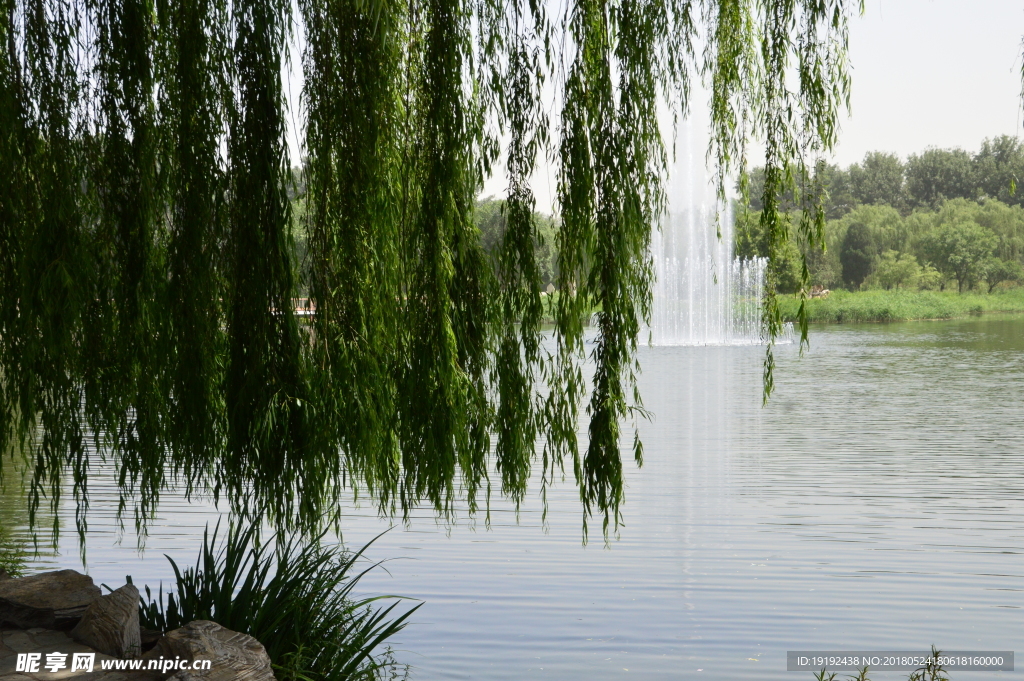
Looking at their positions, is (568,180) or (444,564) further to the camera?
(444,564)

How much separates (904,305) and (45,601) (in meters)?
38.3

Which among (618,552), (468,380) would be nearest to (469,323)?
(468,380)

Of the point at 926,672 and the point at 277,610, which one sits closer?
the point at 277,610

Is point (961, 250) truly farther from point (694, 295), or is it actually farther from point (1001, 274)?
point (694, 295)

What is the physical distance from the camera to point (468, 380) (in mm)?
2832

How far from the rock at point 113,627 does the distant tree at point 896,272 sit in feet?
141

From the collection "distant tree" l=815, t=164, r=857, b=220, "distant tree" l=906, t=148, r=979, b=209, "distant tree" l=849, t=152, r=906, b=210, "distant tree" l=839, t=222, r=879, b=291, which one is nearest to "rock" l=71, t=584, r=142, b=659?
"distant tree" l=839, t=222, r=879, b=291

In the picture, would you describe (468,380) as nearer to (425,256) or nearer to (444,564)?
(425,256)

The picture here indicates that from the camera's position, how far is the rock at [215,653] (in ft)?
7.69

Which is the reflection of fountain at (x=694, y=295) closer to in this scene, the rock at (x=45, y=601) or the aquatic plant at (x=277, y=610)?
the aquatic plant at (x=277, y=610)

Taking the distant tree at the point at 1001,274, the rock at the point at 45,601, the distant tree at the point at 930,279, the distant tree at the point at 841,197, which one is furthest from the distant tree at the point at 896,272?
the rock at the point at 45,601

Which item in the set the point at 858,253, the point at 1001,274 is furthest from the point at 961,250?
the point at 858,253

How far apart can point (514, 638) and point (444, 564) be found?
123 cm

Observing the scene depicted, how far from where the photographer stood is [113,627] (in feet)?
8.35
